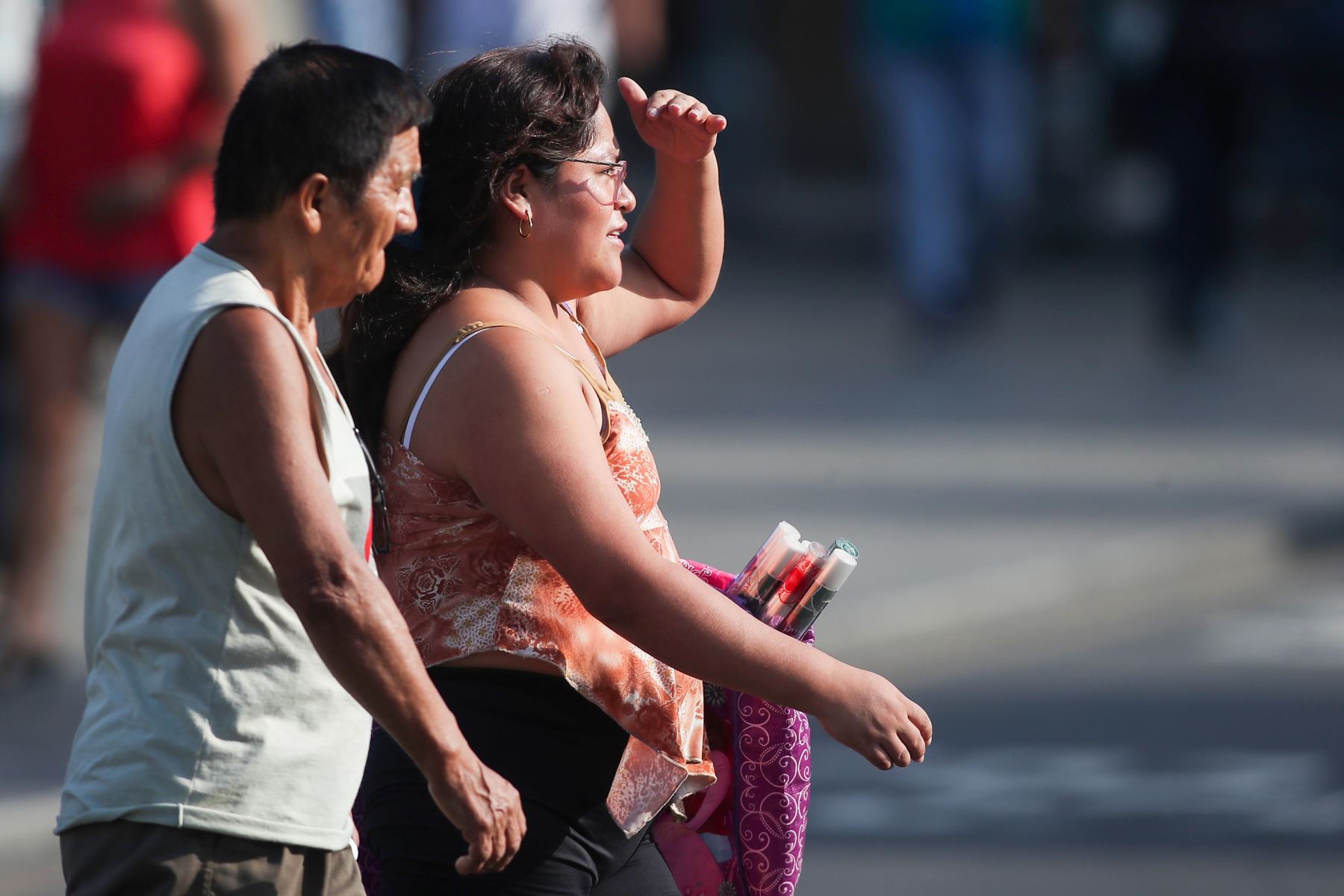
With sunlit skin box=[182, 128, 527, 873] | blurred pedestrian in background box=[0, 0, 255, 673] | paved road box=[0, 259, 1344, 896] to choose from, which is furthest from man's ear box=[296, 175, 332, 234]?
blurred pedestrian in background box=[0, 0, 255, 673]

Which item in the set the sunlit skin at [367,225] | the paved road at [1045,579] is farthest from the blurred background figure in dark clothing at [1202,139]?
the sunlit skin at [367,225]

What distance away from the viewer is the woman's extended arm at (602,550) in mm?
2547

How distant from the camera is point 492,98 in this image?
2.75 metres

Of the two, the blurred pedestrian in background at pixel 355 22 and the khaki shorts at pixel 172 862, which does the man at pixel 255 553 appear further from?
the blurred pedestrian in background at pixel 355 22

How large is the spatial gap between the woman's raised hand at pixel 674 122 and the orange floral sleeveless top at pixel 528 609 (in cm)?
46

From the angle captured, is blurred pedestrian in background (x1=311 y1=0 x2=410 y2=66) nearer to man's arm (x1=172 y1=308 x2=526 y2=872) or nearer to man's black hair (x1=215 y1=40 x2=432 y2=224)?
man's black hair (x1=215 y1=40 x2=432 y2=224)

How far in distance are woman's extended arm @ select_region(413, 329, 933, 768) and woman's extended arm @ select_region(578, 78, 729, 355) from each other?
62cm

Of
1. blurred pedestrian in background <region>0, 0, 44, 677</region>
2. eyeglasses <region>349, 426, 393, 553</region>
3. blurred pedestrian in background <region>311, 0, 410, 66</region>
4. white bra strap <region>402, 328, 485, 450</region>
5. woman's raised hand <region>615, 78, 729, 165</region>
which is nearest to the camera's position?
eyeglasses <region>349, 426, 393, 553</region>

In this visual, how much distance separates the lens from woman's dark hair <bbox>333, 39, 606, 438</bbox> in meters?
2.75

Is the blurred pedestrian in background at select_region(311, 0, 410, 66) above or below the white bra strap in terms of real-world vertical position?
above

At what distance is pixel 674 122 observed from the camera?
3057 mm

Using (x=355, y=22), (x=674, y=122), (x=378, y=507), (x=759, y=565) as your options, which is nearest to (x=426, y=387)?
(x=378, y=507)

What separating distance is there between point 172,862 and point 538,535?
1.90 feet

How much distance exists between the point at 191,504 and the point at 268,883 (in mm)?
461
